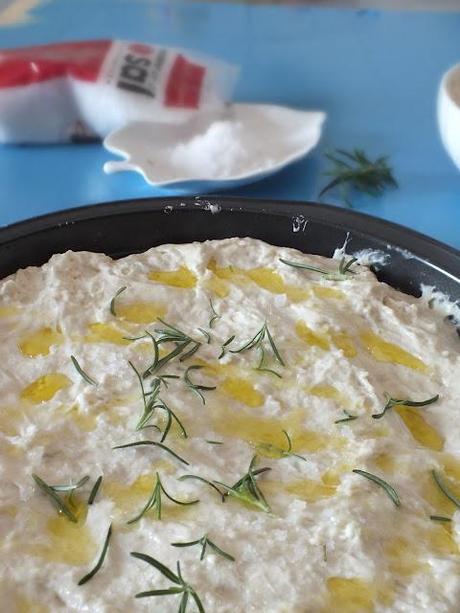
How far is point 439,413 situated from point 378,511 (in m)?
0.18

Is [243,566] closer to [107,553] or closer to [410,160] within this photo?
[107,553]

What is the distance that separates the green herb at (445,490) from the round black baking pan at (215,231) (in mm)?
327

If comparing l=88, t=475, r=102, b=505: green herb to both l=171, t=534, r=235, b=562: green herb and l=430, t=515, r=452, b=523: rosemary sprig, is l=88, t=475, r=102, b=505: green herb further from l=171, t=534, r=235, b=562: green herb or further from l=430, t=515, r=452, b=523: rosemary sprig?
l=430, t=515, r=452, b=523: rosemary sprig

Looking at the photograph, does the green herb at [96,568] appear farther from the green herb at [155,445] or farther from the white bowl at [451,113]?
the white bowl at [451,113]

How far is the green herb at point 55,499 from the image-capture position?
794 millimetres

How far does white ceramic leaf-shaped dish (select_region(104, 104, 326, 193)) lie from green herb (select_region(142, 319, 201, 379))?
54 centimetres

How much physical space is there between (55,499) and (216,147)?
0.92 metres

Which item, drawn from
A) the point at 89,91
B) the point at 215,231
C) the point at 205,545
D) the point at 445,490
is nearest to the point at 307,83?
the point at 89,91

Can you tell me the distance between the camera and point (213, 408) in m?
0.90

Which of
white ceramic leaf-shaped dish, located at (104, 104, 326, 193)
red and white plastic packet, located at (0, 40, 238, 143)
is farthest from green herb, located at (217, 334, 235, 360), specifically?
red and white plastic packet, located at (0, 40, 238, 143)

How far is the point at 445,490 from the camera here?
0.83m

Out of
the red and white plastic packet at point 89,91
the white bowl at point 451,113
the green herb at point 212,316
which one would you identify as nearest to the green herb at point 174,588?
the green herb at point 212,316

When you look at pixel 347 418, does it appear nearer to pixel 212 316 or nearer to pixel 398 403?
pixel 398 403

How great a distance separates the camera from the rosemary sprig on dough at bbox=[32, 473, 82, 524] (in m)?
0.79
